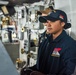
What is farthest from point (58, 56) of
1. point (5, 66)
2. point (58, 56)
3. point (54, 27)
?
point (5, 66)

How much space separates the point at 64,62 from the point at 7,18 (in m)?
2.85

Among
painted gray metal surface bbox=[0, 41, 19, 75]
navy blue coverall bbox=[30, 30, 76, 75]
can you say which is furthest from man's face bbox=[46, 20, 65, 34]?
painted gray metal surface bbox=[0, 41, 19, 75]

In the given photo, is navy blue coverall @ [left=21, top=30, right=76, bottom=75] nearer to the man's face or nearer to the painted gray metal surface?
the man's face

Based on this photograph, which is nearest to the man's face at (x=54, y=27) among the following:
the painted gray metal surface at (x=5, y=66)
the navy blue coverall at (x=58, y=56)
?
the navy blue coverall at (x=58, y=56)

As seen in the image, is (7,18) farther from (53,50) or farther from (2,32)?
(53,50)

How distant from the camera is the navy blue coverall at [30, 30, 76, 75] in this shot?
1603mm

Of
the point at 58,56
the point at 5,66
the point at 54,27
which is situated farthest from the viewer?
the point at 54,27

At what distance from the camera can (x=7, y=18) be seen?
14.0 ft

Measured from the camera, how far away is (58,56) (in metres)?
1.73

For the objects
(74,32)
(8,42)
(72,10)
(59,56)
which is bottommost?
(8,42)

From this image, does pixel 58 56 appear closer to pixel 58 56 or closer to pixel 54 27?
pixel 58 56

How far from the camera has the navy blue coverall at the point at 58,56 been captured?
160 cm

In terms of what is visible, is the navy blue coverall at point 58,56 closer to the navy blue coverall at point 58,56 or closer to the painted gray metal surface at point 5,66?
the navy blue coverall at point 58,56

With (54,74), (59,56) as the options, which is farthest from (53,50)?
(54,74)
